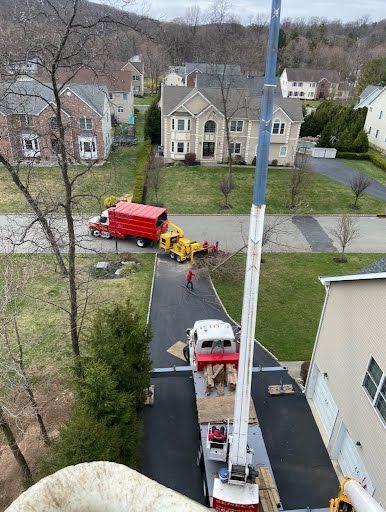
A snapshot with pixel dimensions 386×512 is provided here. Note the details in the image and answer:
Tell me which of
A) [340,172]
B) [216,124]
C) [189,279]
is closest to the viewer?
[189,279]

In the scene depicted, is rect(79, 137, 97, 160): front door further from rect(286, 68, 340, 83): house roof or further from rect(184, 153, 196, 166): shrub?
rect(286, 68, 340, 83): house roof

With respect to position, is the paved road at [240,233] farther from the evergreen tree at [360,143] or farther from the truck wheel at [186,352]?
the evergreen tree at [360,143]

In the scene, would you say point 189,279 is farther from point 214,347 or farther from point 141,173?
point 141,173

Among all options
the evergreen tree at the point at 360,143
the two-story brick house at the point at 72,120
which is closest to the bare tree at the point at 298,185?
the evergreen tree at the point at 360,143

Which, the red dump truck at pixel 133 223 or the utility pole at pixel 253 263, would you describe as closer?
the utility pole at pixel 253 263

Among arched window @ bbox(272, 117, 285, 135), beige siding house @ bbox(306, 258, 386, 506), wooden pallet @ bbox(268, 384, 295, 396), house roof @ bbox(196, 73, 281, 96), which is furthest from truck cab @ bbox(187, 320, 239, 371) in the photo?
house roof @ bbox(196, 73, 281, 96)

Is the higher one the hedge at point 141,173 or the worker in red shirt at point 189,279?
the hedge at point 141,173

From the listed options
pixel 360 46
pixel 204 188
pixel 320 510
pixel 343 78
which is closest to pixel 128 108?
pixel 204 188

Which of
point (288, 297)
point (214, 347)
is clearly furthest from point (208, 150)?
point (214, 347)
